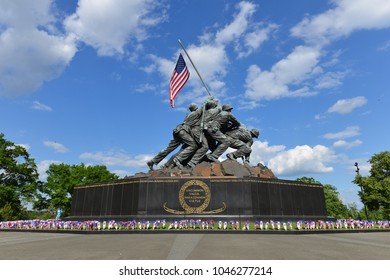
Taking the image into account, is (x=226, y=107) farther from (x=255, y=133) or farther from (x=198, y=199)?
(x=198, y=199)

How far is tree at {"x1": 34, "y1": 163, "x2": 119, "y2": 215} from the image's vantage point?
4362 cm

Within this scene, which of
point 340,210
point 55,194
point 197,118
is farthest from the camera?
point 340,210

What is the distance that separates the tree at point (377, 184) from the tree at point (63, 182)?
41581 millimetres

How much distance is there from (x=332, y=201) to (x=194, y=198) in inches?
2109

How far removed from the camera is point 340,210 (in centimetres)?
6394

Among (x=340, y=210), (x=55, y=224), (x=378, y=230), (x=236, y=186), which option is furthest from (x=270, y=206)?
(x=340, y=210)

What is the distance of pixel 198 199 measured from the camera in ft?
60.6

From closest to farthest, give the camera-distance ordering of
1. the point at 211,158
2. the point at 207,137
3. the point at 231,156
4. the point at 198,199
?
1. the point at 198,199
2. the point at 231,156
3. the point at 211,158
4. the point at 207,137

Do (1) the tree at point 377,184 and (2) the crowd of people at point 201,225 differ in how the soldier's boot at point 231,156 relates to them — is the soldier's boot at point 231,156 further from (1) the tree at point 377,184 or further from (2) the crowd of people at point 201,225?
(1) the tree at point 377,184

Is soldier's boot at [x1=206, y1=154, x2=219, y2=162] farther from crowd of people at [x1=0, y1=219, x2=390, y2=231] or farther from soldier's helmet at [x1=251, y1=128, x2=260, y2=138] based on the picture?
crowd of people at [x1=0, y1=219, x2=390, y2=231]

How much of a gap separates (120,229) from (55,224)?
5.12m

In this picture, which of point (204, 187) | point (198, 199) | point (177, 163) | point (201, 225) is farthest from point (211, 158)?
point (201, 225)

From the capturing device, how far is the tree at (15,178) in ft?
113
